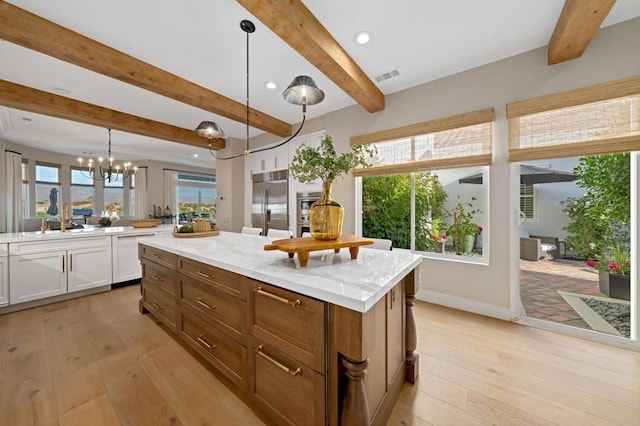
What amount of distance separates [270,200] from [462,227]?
3.26m

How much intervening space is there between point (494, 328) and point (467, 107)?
91.9 inches

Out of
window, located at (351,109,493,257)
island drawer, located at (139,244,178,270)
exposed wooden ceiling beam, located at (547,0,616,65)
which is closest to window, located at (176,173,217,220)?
island drawer, located at (139,244,178,270)

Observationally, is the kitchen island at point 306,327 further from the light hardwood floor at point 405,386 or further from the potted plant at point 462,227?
the potted plant at point 462,227

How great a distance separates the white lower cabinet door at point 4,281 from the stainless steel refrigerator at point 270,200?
3199 millimetres

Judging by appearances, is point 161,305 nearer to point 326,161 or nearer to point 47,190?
point 326,161

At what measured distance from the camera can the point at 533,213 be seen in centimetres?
294

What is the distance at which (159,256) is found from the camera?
2.23 m

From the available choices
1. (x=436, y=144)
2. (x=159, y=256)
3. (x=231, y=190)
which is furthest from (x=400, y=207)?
(x=231, y=190)

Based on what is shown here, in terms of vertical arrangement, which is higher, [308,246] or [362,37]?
[362,37]

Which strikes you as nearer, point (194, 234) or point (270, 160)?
point (194, 234)

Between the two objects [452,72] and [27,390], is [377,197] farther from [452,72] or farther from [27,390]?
[27,390]

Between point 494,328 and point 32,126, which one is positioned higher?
point 32,126

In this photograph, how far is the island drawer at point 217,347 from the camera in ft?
4.65

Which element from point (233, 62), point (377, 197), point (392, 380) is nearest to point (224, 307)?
point (392, 380)
